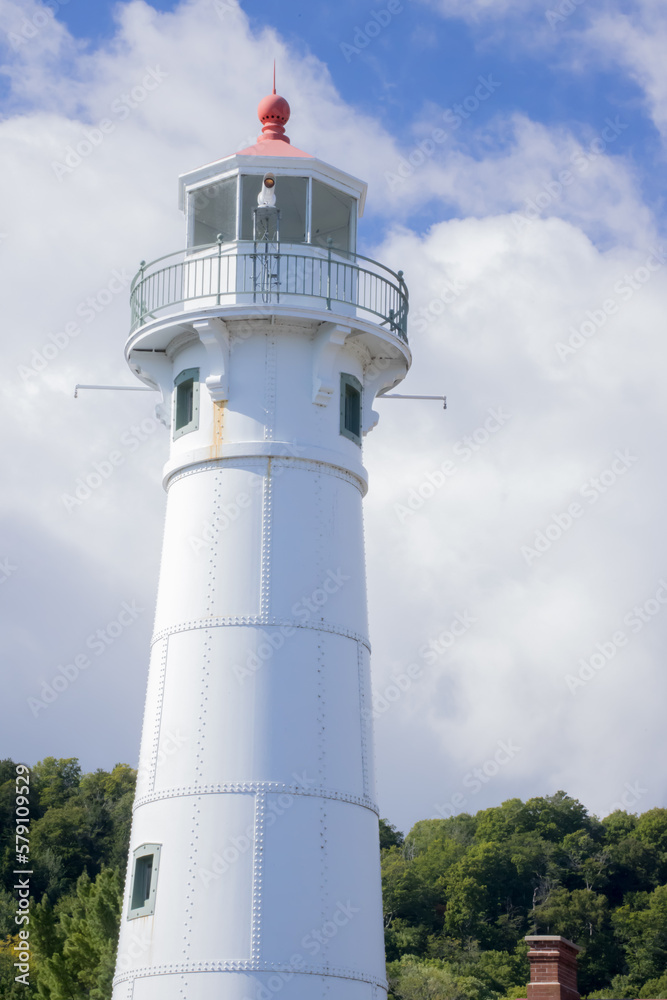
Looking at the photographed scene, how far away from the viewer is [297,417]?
20422mm

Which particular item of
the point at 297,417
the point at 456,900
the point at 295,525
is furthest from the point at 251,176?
the point at 456,900

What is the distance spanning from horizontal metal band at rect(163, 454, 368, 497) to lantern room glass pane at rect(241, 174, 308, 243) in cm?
343

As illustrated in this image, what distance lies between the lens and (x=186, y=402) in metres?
21.2

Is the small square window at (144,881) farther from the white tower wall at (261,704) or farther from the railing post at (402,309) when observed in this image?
the railing post at (402,309)

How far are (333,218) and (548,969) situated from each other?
38.1ft

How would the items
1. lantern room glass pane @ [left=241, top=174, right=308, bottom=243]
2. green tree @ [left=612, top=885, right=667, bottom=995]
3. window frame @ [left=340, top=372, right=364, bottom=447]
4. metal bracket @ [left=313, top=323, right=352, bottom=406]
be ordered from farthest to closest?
green tree @ [left=612, top=885, right=667, bottom=995], lantern room glass pane @ [left=241, top=174, right=308, bottom=243], window frame @ [left=340, top=372, right=364, bottom=447], metal bracket @ [left=313, top=323, right=352, bottom=406]

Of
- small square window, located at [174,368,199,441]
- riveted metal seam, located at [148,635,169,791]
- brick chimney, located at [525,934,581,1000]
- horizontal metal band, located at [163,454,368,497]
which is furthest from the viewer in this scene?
small square window, located at [174,368,199,441]

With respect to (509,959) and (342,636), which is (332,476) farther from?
(509,959)

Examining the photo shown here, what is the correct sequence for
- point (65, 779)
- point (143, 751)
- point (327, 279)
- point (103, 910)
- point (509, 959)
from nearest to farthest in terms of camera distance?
1. point (143, 751)
2. point (327, 279)
3. point (103, 910)
4. point (509, 959)
5. point (65, 779)

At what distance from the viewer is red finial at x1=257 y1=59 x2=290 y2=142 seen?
74.3 ft

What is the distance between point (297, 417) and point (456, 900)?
188 feet

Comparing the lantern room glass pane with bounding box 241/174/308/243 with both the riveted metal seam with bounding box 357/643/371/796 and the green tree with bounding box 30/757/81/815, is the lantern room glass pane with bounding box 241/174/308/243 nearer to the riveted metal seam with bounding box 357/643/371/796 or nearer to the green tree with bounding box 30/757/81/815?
the riveted metal seam with bounding box 357/643/371/796

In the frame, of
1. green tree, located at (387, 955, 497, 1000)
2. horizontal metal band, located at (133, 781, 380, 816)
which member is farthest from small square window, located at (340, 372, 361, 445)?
green tree, located at (387, 955, 497, 1000)

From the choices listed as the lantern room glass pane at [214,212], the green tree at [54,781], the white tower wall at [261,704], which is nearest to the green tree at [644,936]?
the green tree at [54,781]
